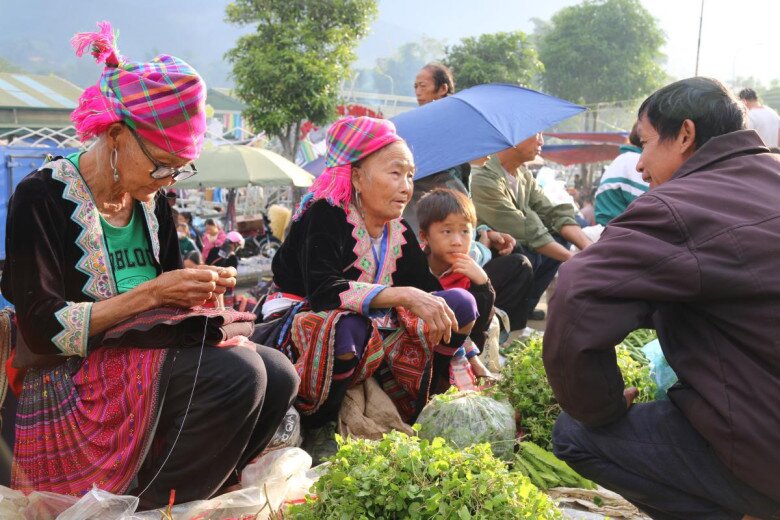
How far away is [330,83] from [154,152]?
56.0 feet

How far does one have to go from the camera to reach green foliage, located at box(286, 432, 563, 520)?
2.01 m

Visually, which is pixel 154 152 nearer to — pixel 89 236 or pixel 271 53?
pixel 89 236

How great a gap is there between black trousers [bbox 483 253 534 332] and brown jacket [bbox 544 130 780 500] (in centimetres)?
304

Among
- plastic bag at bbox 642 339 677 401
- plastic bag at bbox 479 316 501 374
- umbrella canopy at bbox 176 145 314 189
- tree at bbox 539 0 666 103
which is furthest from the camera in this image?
tree at bbox 539 0 666 103

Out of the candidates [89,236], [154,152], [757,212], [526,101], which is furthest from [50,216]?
[526,101]

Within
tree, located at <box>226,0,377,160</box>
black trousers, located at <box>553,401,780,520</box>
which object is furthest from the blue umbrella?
tree, located at <box>226,0,377,160</box>

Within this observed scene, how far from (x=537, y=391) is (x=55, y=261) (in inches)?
84.4

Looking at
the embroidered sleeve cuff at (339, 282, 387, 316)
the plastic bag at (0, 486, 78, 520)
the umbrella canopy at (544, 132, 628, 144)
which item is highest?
the embroidered sleeve cuff at (339, 282, 387, 316)

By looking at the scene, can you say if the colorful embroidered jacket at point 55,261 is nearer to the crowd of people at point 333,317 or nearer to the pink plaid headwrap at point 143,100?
the crowd of people at point 333,317

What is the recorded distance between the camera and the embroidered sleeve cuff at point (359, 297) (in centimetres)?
321

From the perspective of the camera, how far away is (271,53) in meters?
18.4

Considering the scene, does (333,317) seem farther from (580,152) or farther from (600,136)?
(580,152)

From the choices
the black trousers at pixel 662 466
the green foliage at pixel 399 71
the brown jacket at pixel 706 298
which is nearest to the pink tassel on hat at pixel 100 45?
the brown jacket at pixel 706 298

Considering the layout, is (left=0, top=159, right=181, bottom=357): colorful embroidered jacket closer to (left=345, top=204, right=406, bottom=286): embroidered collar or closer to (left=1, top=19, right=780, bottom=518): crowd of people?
(left=1, top=19, right=780, bottom=518): crowd of people
